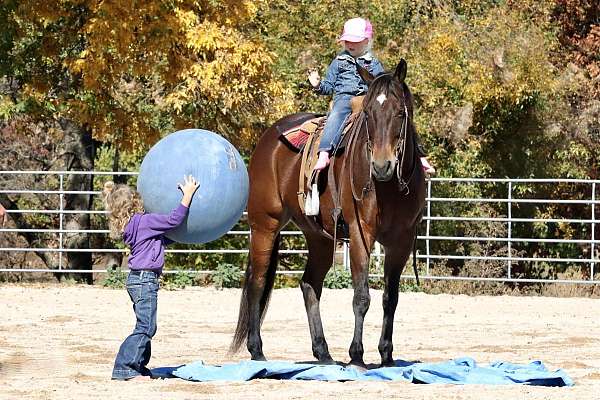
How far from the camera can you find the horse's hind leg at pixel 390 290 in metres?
9.05

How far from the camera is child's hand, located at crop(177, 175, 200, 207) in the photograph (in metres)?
8.05

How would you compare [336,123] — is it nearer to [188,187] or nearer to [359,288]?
[359,288]

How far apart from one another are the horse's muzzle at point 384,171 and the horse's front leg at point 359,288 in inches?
27.3

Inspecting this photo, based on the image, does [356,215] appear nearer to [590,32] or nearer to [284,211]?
[284,211]

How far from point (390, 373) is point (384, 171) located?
1.44 m

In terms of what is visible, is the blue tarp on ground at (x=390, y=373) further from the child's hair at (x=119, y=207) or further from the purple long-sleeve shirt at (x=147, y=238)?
the child's hair at (x=119, y=207)

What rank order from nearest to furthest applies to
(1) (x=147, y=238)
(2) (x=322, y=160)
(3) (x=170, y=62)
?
(1) (x=147, y=238), (2) (x=322, y=160), (3) (x=170, y=62)

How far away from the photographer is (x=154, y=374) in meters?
8.55

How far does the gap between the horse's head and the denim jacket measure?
651mm

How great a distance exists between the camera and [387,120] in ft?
27.7

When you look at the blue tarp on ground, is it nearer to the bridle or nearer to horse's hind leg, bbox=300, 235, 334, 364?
horse's hind leg, bbox=300, 235, 334, 364

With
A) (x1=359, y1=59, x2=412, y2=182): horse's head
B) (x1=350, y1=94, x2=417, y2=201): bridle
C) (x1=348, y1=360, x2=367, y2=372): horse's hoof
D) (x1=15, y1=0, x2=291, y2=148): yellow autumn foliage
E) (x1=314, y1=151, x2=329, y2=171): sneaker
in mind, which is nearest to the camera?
(x1=359, y1=59, x2=412, y2=182): horse's head

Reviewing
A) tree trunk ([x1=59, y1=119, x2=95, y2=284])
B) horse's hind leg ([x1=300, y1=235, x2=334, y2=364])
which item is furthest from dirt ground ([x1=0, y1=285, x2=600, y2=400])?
tree trunk ([x1=59, y1=119, x2=95, y2=284])

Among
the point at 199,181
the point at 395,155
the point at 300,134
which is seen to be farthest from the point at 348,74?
the point at 199,181
